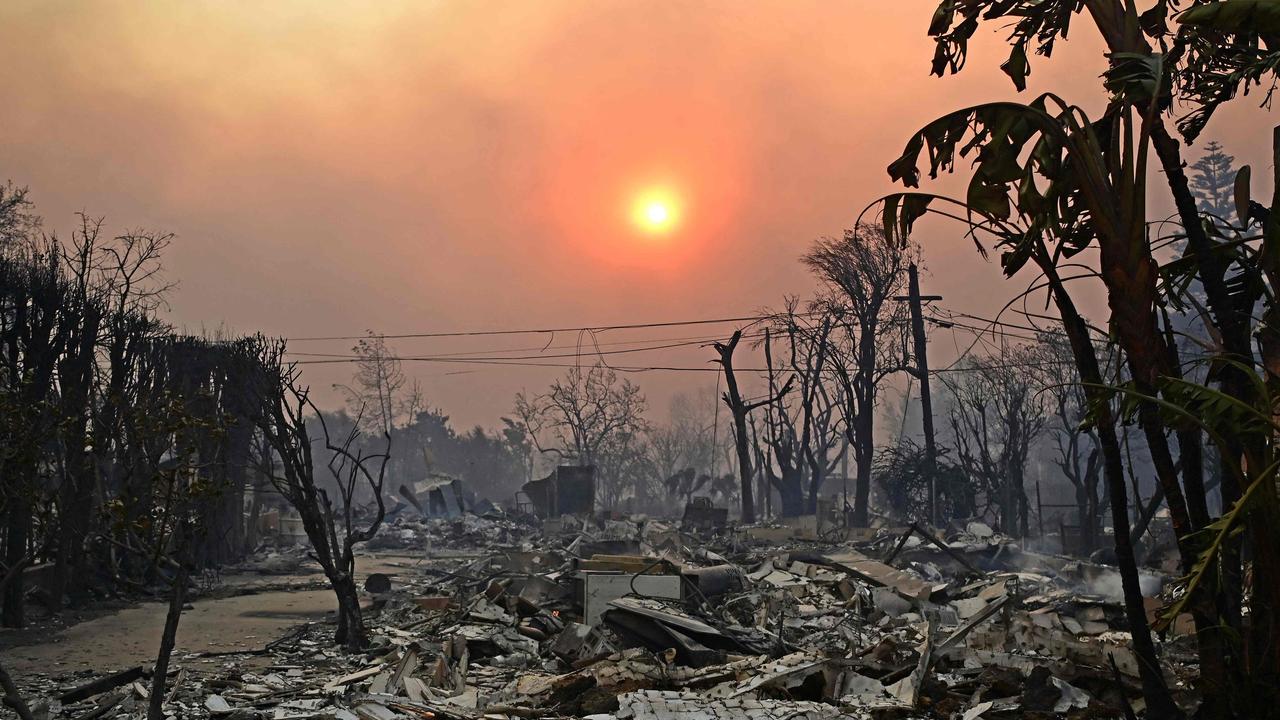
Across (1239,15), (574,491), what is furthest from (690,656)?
(574,491)

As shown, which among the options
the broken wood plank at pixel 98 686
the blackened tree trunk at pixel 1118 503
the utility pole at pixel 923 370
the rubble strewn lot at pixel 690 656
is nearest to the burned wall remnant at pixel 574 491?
the utility pole at pixel 923 370

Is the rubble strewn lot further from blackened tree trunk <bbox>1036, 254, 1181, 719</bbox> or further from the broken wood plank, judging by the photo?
blackened tree trunk <bbox>1036, 254, 1181, 719</bbox>

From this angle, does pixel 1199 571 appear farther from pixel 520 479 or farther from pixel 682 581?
pixel 520 479

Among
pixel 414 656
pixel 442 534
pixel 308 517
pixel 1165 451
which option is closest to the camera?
pixel 1165 451

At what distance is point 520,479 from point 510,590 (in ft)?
232

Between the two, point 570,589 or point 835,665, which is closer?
point 835,665

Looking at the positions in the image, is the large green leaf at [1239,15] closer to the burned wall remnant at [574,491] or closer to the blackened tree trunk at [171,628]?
the blackened tree trunk at [171,628]

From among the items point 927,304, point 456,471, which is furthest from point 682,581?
point 456,471

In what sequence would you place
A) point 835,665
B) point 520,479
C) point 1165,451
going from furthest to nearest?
point 520,479 < point 835,665 < point 1165,451

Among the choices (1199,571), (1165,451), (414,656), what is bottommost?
(414,656)

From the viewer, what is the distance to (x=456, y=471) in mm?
76750

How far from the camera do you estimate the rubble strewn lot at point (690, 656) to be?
8.10 metres

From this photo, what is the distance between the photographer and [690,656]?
9891mm

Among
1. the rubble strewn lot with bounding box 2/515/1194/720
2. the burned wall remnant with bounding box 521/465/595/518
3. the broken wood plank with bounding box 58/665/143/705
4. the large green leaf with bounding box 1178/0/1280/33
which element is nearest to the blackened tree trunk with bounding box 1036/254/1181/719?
the rubble strewn lot with bounding box 2/515/1194/720
